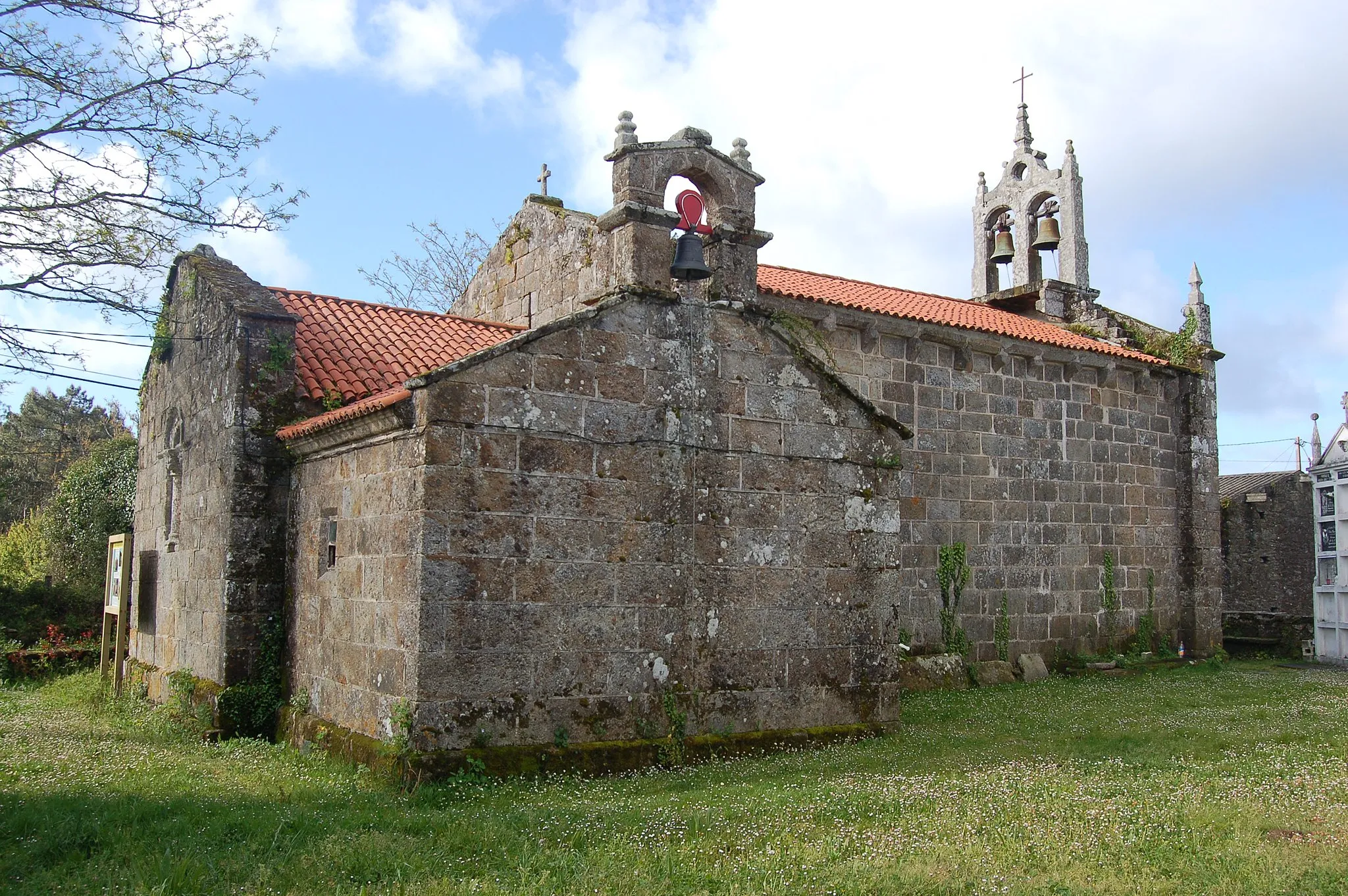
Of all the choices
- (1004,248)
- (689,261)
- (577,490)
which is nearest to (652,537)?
(577,490)

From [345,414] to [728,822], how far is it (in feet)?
14.2

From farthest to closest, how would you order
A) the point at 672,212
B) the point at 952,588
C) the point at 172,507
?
the point at 952,588 < the point at 172,507 < the point at 672,212

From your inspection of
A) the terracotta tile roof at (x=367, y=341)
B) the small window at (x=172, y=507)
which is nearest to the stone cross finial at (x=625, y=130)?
the terracotta tile roof at (x=367, y=341)

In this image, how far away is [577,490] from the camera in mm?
8078

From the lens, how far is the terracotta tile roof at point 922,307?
42.3ft

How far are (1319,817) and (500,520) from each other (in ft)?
18.2

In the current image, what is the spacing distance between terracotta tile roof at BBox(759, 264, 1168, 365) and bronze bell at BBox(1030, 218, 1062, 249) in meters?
1.47

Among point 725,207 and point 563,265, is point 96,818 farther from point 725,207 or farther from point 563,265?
point 563,265

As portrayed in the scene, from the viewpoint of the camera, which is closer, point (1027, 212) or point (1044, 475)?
point (1044, 475)

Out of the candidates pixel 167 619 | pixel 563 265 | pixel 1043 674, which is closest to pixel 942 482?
pixel 1043 674

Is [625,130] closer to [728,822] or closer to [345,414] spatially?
[345,414]

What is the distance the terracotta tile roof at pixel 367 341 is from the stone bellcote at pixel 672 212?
80.3 inches

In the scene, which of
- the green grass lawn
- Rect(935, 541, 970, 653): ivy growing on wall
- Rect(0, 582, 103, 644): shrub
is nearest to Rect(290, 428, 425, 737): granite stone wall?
the green grass lawn

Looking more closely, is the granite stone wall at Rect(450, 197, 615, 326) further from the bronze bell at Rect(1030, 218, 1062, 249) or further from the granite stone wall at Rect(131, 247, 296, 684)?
the bronze bell at Rect(1030, 218, 1062, 249)
